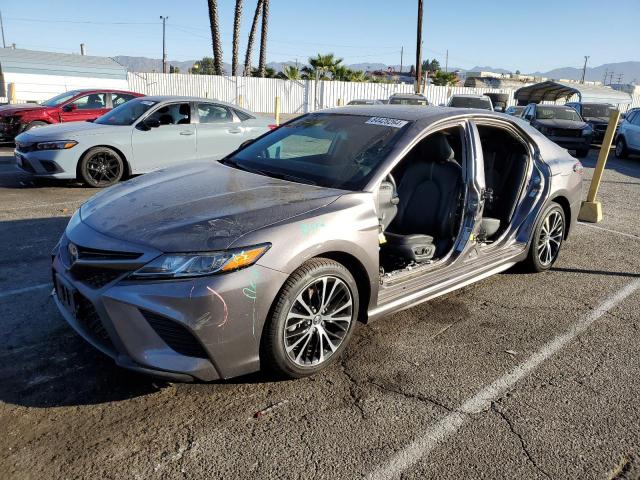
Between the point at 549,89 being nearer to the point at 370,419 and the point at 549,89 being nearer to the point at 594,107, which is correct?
the point at 594,107

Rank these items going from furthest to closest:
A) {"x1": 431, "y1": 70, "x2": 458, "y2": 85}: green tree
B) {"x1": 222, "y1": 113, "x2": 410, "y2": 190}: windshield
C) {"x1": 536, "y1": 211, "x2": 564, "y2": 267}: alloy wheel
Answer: {"x1": 431, "y1": 70, "x2": 458, "y2": 85}: green tree → {"x1": 536, "y1": 211, "x2": 564, "y2": 267}: alloy wheel → {"x1": 222, "y1": 113, "x2": 410, "y2": 190}: windshield

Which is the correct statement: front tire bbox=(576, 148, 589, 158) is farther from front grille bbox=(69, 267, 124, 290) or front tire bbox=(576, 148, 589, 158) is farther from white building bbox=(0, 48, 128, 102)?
white building bbox=(0, 48, 128, 102)

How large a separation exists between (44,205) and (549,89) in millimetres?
30842

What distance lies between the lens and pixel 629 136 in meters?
15.5

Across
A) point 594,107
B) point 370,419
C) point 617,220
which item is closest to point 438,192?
point 370,419

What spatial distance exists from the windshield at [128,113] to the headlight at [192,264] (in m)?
6.49

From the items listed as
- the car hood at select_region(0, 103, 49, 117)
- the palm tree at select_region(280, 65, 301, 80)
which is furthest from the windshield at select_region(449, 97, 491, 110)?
the palm tree at select_region(280, 65, 301, 80)

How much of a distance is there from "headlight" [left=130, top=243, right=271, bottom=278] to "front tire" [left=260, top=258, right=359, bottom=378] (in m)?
0.33

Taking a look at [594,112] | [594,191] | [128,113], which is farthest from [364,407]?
[594,112]

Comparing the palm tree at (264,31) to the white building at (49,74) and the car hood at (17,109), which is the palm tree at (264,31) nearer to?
the white building at (49,74)

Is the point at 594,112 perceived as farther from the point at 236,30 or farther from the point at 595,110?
the point at 236,30

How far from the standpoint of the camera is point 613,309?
4.27 meters

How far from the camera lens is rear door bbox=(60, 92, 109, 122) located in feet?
39.2

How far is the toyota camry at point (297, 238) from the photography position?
100 inches
